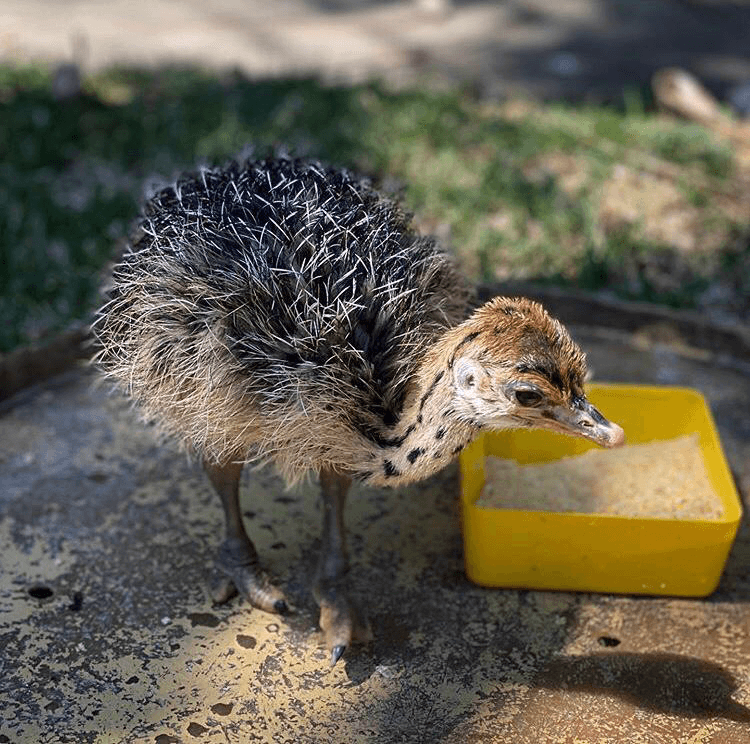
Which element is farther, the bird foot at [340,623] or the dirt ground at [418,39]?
the dirt ground at [418,39]

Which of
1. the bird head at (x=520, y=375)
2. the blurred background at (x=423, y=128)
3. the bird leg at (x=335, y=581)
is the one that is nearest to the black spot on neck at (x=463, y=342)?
the bird head at (x=520, y=375)

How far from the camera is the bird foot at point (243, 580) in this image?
3129 millimetres

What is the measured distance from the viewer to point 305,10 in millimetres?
8734

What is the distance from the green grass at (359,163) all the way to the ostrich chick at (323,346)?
1628 mm

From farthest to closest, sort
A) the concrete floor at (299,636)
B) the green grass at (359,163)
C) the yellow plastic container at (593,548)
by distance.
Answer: the green grass at (359,163) < the yellow plastic container at (593,548) < the concrete floor at (299,636)

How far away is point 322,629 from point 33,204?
10.1ft

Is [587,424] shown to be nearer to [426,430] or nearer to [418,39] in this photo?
[426,430]

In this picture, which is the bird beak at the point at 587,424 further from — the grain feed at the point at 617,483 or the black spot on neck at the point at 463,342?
the grain feed at the point at 617,483

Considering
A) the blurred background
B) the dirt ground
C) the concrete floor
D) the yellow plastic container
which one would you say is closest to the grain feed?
the yellow plastic container

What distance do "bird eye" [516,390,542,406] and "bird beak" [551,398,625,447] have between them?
0.06 m

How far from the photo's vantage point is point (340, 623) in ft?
9.80

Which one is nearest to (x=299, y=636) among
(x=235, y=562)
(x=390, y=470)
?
(x=235, y=562)

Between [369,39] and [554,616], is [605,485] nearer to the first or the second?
[554,616]

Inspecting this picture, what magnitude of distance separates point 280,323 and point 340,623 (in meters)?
0.87
